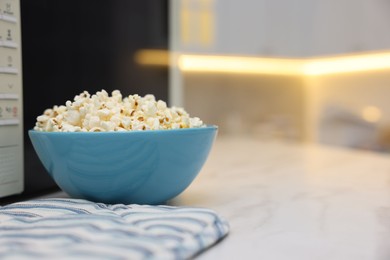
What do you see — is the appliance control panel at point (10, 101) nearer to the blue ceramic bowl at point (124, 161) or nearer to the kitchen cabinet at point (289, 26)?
the blue ceramic bowl at point (124, 161)

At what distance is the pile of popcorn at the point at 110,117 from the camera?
0.52 m

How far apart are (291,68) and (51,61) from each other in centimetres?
195

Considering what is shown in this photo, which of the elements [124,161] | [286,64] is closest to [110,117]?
[124,161]

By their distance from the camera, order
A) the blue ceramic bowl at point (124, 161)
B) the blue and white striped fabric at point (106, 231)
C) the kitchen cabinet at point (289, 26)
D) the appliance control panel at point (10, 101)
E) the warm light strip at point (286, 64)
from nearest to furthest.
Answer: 1. the blue and white striped fabric at point (106, 231)
2. the blue ceramic bowl at point (124, 161)
3. the appliance control panel at point (10, 101)
4. the kitchen cabinet at point (289, 26)
5. the warm light strip at point (286, 64)

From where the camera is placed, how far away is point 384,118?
6.42 ft

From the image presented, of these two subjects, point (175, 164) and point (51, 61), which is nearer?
point (175, 164)

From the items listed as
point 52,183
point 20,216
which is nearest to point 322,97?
point 52,183

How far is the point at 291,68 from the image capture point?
8.02 feet

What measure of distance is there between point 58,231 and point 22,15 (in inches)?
15.3

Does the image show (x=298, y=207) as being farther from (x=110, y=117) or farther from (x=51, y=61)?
(x=51, y=61)

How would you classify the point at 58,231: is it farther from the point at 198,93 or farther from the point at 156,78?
the point at 198,93

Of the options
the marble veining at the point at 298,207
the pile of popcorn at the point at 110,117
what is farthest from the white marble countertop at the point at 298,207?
the pile of popcorn at the point at 110,117

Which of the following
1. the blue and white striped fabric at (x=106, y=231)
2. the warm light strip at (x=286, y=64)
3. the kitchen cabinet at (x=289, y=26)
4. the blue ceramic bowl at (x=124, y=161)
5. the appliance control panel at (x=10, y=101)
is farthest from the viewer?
the warm light strip at (x=286, y=64)

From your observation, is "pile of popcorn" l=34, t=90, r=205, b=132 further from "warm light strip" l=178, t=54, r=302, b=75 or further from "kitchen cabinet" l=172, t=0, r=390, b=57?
"warm light strip" l=178, t=54, r=302, b=75
